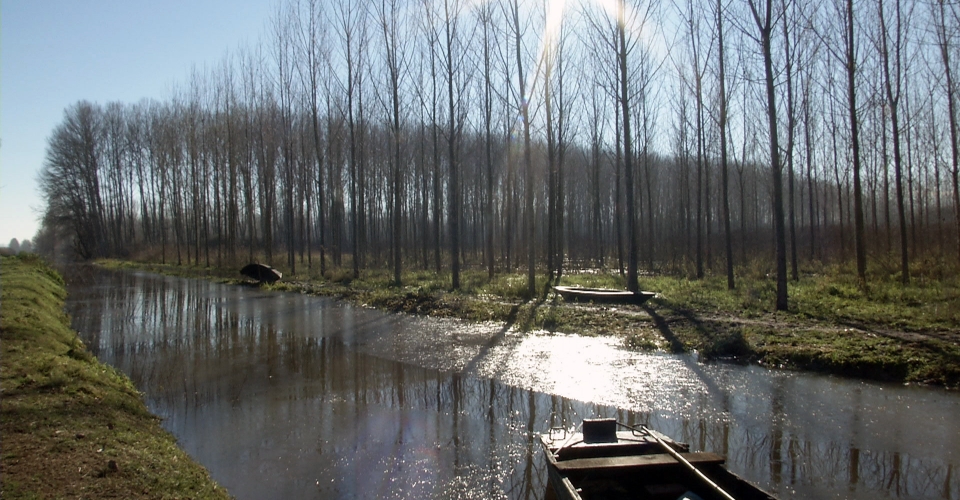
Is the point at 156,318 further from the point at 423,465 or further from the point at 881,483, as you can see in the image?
the point at 881,483

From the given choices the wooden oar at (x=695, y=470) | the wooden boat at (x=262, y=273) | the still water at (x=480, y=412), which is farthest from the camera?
the wooden boat at (x=262, y=273)

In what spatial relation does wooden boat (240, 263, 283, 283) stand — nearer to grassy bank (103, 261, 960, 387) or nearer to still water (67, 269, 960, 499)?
grassy bank (103, 261, 960, 387)

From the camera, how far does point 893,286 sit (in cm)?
1564

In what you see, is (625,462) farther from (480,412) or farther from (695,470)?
(480,412)

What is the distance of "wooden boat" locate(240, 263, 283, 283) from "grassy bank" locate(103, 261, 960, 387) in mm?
5308

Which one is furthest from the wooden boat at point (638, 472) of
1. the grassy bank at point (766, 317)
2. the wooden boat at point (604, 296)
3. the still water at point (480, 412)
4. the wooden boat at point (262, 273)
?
the wooden boat at point (262, 273)

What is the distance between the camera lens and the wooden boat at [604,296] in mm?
14586

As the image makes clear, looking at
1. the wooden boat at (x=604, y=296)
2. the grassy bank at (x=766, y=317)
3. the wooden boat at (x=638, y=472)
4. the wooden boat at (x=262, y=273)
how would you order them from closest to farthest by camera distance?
1. the wooden boat at (x=638, y=472)
2. the grassy bank at (x=766, y=317)
3. the wooden boat at (x=604, y=296)
4. the wooden boat at (x=262, y=273)

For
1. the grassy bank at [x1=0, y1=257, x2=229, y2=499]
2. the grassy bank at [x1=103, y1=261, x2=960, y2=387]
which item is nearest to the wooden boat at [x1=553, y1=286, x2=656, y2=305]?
the grassy bank at [x1=103, y1=261, x2=960, y2=387]

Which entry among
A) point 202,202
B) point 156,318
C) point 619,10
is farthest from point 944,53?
point 202,202

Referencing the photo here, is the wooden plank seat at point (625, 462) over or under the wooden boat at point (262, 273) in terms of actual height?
under

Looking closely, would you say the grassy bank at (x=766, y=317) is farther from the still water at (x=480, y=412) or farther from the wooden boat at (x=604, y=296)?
the still water at (x=480, y=412)

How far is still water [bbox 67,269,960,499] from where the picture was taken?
4965mm

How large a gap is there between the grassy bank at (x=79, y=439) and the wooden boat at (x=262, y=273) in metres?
17.6
